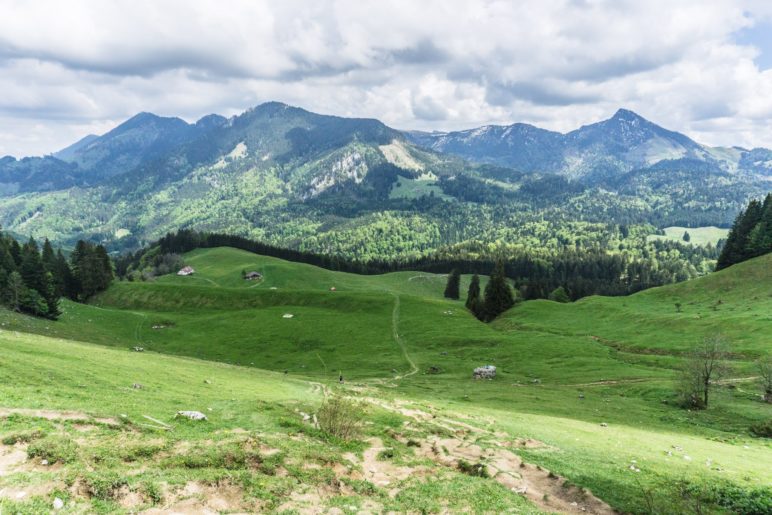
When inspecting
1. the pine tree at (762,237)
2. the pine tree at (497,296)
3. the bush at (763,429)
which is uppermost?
the pine tree at (762,237)

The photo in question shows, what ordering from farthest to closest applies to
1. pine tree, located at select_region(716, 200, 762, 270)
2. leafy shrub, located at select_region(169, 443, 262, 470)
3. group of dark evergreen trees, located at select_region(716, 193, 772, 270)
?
1. pine tree, located at select_region(716, 200, 762, 270)
2. group of dark evergreen trees, located at select_region(716, 193, 772, 270)
3. leafy shrub, located at select_region(169, 443, 262, 470)

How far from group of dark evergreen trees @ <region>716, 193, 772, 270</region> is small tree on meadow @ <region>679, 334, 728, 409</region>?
101 m

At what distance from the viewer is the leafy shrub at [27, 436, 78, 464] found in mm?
16484

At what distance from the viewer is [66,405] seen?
77.9 feet

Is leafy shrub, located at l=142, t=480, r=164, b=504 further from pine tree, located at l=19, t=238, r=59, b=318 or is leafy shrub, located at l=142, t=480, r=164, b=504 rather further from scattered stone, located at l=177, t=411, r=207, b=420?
pine tree, located at l=19, t=238, r=59, b=318

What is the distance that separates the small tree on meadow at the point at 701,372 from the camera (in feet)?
168

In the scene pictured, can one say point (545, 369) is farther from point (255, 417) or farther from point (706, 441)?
point (255, 417)

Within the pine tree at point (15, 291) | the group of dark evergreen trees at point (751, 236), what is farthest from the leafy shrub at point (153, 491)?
the group of dark evergreen trees at point (751, 236)

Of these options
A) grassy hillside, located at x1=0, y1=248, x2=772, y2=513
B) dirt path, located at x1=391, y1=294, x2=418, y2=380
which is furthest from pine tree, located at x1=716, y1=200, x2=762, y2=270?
dirt path, located at x1=391, y1=294, x2=418, y2=380

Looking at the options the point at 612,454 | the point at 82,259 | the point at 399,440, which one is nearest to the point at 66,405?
the point at 399,440

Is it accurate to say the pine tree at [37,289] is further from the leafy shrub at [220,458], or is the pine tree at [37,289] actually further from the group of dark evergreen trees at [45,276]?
the leafy shrub at [220,458]

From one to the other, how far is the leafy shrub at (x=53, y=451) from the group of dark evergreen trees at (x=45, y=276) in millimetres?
90995

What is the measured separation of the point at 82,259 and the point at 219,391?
403 feet

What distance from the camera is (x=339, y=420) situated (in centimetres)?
2770
